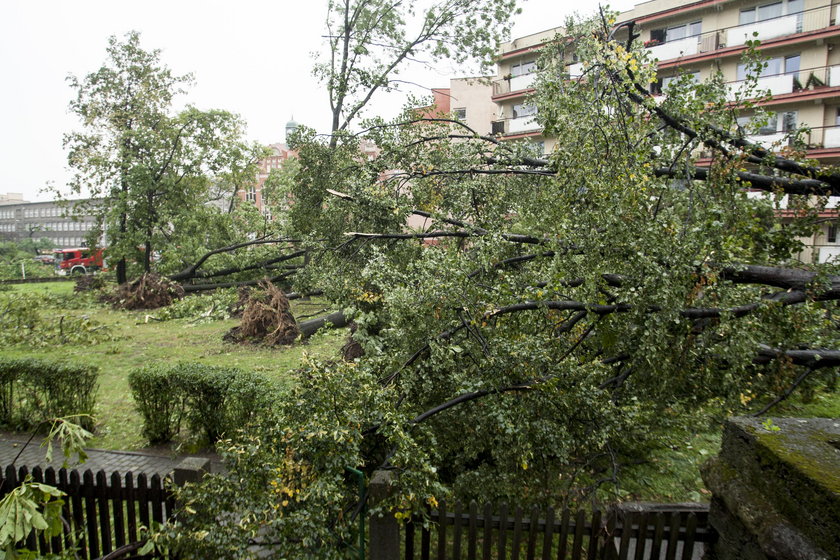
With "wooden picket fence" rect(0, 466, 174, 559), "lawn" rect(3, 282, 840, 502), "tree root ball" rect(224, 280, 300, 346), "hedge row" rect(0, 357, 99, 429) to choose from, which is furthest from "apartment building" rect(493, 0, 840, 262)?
"wooden picket fence" rect(0, 466, 174, 559)

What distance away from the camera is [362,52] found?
1708 cm

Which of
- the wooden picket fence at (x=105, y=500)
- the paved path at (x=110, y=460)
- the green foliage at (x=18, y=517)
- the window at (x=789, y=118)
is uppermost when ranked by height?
the window at (x=789, y=118)

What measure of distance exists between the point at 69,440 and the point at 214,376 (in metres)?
3.74

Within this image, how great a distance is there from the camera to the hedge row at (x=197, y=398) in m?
6.26

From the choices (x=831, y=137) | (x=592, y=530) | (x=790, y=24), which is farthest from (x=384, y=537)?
(x=790, y=24)

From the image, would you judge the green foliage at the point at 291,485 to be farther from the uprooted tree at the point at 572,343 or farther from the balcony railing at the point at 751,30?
the balcony railing at the point at 751,30

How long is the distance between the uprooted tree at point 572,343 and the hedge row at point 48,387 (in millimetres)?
4514

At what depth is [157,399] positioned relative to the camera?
6.74 meters

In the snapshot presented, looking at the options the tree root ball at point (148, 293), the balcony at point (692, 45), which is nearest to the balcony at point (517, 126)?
the balcony at point (692, 45)

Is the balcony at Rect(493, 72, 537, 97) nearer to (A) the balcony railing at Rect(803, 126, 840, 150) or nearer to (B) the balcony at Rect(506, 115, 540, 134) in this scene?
(B) the balcony at Rect(506, 115, 540, 134)

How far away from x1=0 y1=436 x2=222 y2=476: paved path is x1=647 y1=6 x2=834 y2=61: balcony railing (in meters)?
20.8

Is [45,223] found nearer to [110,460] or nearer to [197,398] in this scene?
[110,460]

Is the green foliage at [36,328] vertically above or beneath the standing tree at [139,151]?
beneath

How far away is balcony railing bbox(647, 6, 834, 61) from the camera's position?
20.0 metres
